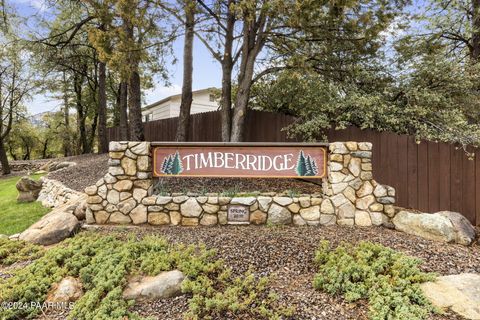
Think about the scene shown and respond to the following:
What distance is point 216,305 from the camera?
2.78 metres

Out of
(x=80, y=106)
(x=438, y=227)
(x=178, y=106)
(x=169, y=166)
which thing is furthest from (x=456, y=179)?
(x=80, y=106)

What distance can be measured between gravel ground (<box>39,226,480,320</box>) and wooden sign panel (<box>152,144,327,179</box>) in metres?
0.89

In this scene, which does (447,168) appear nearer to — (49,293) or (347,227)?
(347,227)

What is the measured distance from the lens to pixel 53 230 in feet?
14.3

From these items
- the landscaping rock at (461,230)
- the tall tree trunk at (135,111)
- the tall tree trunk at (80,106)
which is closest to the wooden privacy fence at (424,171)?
the landscaping rock at (461,230)

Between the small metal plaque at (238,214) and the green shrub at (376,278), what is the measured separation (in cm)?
131

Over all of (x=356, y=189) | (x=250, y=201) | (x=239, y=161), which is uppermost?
(x=239, y=161)

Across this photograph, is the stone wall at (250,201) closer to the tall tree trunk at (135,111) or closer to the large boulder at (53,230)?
the large boulder at (53,230)

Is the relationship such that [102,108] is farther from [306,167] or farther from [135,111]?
[306,167]

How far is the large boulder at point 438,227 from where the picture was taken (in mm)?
4113

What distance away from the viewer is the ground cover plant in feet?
9.15

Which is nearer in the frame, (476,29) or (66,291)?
(66,291)

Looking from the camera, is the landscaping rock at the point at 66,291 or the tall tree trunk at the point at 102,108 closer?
the landscaping rock at the point at 66,291

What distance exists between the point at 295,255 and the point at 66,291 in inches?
102
